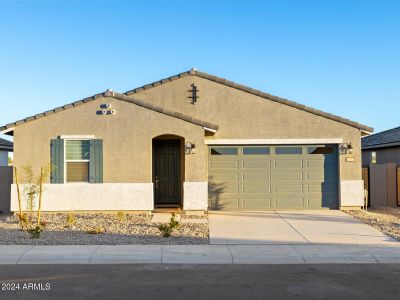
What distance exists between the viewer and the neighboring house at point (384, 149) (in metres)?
22.5

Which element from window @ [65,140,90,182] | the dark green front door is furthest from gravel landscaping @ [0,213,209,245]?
the dark green front door

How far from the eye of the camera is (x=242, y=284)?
23.9 ft

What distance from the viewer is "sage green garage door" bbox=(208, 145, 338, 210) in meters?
16.6

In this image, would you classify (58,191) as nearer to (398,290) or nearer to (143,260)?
(143,260)

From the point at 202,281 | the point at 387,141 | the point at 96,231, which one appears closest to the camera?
the point at 202,281

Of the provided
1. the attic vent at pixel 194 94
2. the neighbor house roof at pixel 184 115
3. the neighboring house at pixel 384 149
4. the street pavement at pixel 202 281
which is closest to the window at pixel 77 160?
the neighbor house roof at pixel 184 115

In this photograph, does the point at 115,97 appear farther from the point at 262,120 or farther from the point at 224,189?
the point at 262,120

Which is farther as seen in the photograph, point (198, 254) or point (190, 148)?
point (190, 148)

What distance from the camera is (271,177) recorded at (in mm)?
16609

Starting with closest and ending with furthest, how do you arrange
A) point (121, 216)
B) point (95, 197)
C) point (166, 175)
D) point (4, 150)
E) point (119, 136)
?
point (121, 216)
point (95, 197)
point (119, 136)
point (166, 175)
point (4, 150)

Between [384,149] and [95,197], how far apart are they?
15.7m

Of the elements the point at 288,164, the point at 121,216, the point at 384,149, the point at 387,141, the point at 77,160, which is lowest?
the point at 121,216

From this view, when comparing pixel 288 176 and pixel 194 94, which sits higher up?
pixel 194 94

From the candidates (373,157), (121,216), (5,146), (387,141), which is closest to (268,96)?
(121,216)
